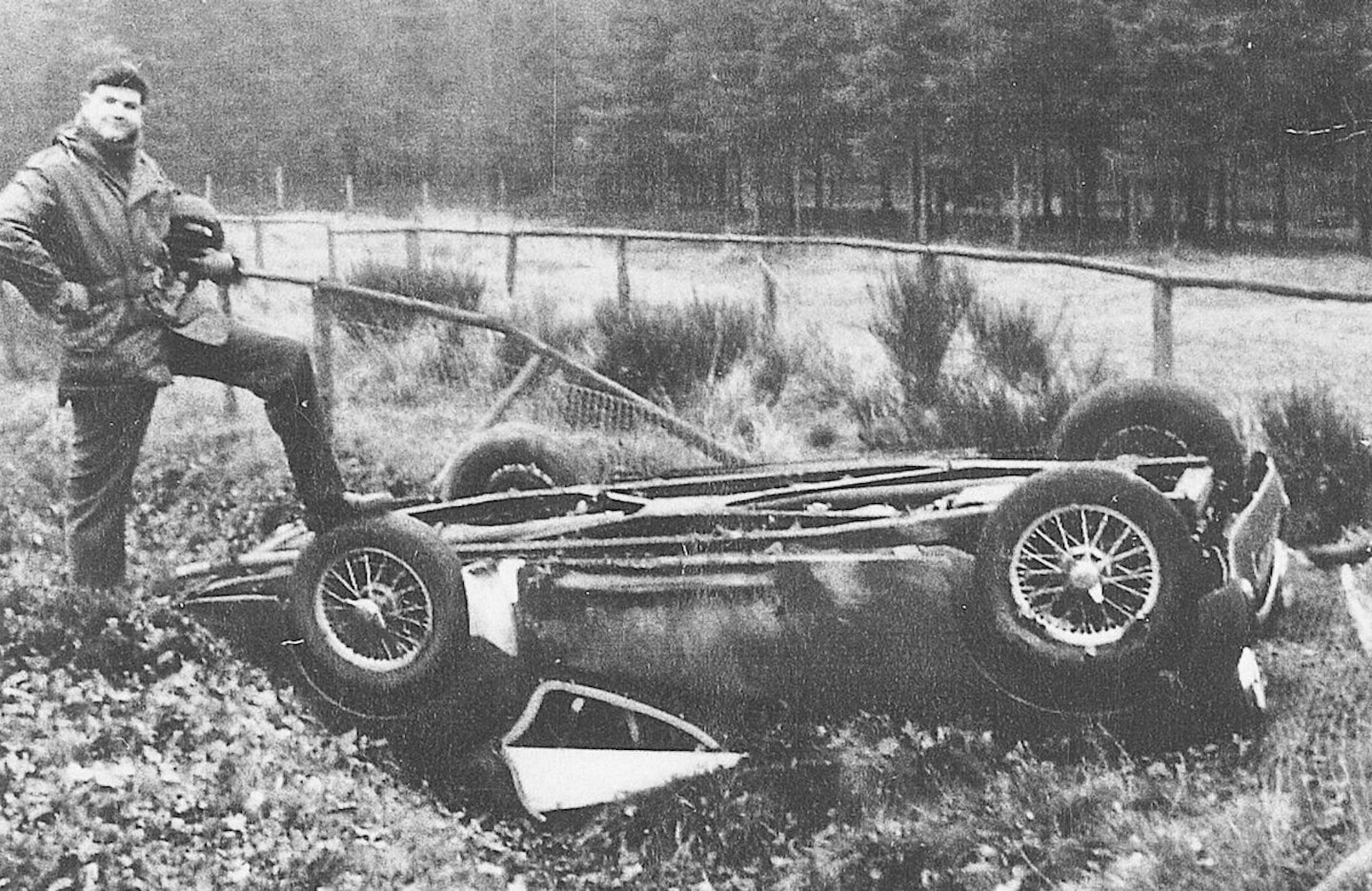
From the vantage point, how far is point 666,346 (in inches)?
228

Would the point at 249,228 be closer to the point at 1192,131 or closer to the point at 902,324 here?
the point at 902,324

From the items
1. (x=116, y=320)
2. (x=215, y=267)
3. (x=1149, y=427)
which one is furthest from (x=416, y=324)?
(x=1149, y=427)

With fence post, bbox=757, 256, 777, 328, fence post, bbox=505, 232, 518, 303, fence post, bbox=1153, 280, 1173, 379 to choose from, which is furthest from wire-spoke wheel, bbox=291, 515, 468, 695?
fence post, bbox=1153, 280, 1173, 379

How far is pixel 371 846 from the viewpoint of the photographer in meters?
4.44

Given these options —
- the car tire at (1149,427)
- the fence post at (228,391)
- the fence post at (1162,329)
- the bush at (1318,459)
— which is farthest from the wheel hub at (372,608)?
the bush at (1318,459)

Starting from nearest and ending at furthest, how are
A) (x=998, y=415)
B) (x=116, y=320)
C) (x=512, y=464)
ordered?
1. (x=116, y=320)
2. (x=998, y=415)
3. (x=512, y=464)

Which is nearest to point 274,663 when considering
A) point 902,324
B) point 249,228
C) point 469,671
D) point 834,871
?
point 469,671

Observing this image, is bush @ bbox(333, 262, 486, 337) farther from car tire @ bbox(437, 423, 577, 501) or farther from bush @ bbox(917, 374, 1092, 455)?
bush @ bbox(917, 374, 1092, 455)

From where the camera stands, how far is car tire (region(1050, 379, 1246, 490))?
4.79 meters

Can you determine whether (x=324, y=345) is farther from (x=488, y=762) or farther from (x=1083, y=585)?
(x=1083, y=585)

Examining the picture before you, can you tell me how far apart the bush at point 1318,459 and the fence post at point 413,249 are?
277cm

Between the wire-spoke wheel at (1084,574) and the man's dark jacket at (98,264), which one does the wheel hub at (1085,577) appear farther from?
the man's dark jacket at (98,264)

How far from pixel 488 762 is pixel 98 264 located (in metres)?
1.82

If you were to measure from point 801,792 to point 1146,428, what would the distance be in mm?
1524
